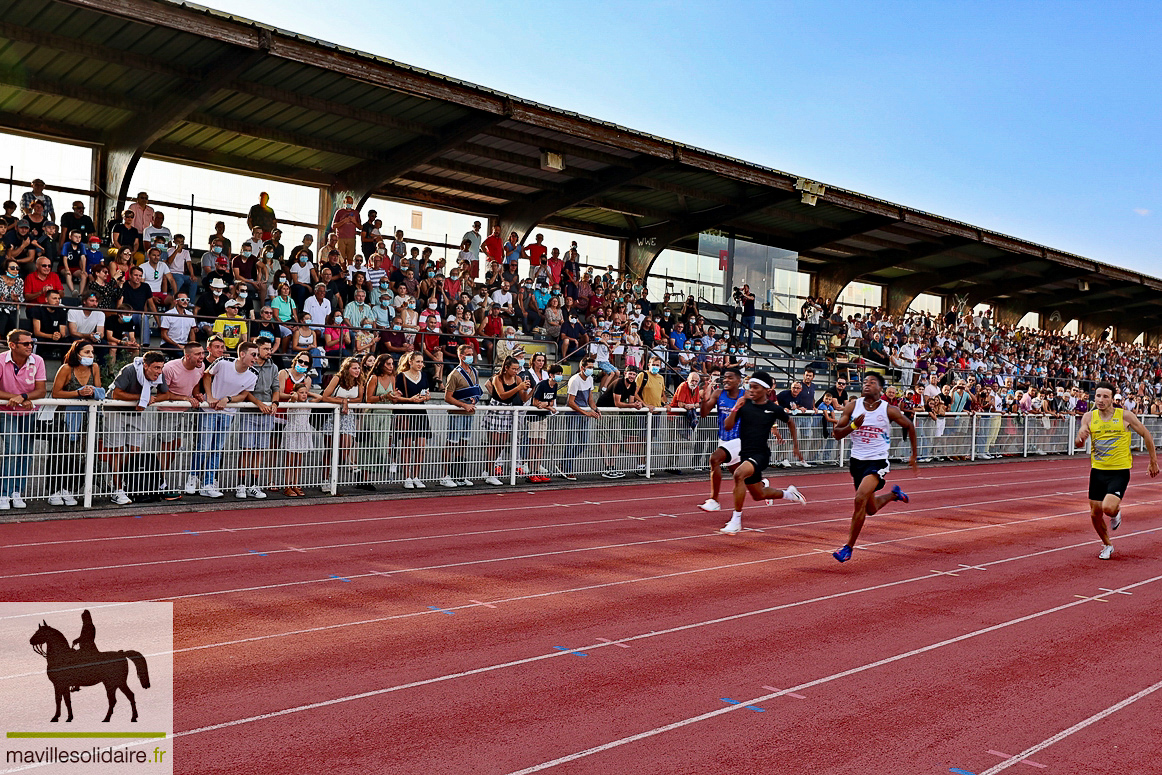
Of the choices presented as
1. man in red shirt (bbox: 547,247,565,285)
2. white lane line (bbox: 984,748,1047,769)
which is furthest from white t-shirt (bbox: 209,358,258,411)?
man in red shirt (bbox: 547,247,565,285)

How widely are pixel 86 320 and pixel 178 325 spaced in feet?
4.93

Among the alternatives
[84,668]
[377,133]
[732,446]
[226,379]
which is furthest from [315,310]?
[84,668]

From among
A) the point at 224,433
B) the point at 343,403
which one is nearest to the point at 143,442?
the point at 224,433

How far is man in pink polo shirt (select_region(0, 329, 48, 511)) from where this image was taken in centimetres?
1041

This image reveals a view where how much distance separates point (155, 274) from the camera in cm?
1628

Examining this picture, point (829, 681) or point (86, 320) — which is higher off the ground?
point (86, 320)

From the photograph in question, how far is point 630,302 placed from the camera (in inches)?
1054

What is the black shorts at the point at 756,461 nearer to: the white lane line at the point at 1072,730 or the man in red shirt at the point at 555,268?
the white lane line at the point at 1072,730

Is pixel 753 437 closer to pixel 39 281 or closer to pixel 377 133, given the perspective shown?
pixel 39 281

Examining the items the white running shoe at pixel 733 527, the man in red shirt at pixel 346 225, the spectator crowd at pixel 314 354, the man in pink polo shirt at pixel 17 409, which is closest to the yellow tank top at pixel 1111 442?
the white running shoe at pixel 733 527

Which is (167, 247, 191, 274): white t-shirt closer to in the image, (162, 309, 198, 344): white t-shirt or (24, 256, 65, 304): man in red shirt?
(162, 309, 198, 344): white t-shirt

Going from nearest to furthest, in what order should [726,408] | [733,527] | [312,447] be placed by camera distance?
1. [733,527]
2. [312,447]
3. [726,408]

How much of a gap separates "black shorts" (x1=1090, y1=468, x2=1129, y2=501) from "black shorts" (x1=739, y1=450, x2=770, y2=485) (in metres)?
3.75

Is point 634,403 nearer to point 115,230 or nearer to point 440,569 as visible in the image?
point 440,569
